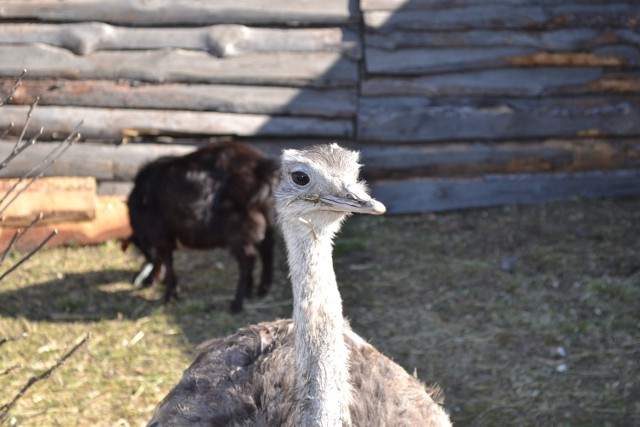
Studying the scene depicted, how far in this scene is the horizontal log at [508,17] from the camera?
322 inches

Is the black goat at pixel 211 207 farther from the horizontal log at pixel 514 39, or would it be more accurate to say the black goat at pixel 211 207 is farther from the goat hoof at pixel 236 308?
the horizontal log at pixel 514 39

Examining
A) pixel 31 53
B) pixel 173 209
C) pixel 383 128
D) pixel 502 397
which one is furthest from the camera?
pixel 383 128

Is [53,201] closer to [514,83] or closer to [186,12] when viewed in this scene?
[186,12]

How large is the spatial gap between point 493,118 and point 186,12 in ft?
10.4

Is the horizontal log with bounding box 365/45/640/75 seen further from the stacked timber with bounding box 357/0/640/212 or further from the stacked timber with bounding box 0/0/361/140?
the stacked timber with bounding box 0/0/361/140

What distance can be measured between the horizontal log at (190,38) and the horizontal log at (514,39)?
14.9 inches

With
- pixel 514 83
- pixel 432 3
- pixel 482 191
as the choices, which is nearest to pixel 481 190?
pixel 482 191

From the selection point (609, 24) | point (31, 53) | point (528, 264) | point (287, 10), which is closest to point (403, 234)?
point (528, 264)

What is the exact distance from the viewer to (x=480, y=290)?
6.95 m

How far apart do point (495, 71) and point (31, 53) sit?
176 inches

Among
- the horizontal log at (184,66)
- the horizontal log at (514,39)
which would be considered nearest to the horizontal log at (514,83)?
the horizontal log at (514,39)

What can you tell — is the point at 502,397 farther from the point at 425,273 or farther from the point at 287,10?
the point at 287,10

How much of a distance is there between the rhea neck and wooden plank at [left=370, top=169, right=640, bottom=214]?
5236 mm

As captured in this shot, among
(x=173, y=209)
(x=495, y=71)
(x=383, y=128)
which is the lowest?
(x=173, y=209)
